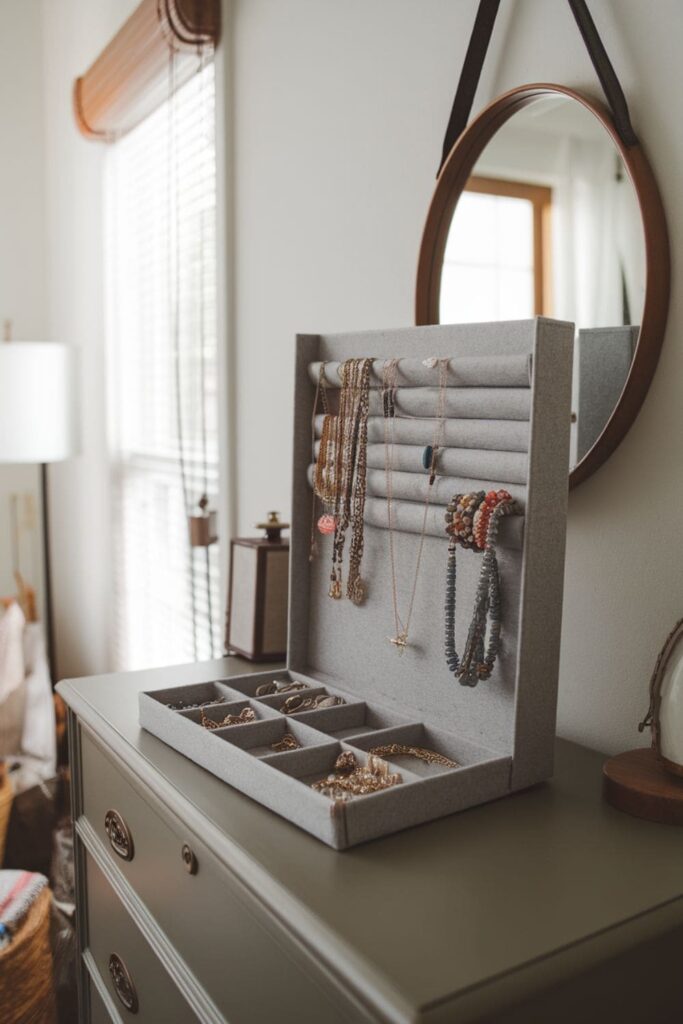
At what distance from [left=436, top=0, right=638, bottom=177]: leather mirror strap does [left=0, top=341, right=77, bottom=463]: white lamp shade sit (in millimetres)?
1889

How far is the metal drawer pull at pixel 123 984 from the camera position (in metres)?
1.24

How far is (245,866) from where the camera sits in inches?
33.2

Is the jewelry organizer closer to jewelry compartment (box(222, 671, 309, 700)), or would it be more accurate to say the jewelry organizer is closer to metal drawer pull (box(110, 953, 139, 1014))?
jewelry compartment (box(222, 671, 309, 700))

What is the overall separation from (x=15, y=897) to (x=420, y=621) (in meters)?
1.19

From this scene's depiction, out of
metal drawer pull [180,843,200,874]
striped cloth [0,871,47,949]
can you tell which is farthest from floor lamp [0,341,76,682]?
metal drawer pull [180,843,200,874]

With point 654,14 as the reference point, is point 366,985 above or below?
below

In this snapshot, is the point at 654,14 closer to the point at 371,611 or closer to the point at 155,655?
the point at 371,611

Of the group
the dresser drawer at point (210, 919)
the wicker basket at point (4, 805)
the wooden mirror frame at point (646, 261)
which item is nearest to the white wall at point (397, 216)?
the wooden mirror frame at point (646, 261)

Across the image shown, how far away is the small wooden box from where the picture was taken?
149 centimetres

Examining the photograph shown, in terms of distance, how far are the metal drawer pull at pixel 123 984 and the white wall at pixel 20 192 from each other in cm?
264

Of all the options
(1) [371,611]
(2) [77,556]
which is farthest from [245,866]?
(2) [77,556]

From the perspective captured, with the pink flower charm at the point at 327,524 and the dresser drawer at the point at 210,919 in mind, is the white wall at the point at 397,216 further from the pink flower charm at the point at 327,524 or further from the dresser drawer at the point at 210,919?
the dresser drawer at the point at 210,919

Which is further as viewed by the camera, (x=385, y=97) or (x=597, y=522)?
(x=385, y=97)

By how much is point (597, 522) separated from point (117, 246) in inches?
90.1
